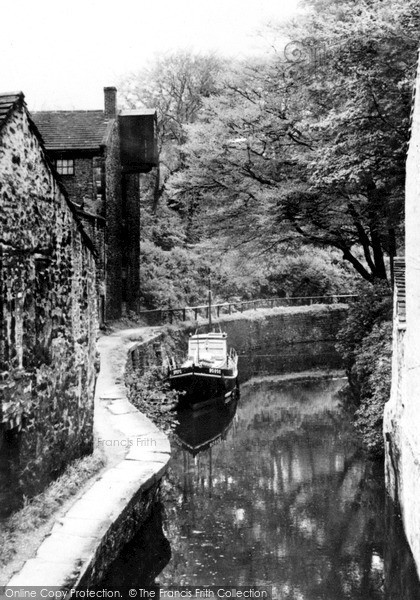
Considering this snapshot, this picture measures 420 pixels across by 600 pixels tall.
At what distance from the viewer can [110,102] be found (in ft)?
94.1

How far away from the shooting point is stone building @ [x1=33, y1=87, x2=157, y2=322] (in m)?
26.8

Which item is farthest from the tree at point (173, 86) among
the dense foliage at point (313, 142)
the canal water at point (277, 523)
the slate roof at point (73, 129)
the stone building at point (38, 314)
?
the stone building at point (38, 314)

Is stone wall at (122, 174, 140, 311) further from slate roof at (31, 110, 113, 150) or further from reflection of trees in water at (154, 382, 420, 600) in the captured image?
reflection of trees in water at (154, 382, 420, 600)

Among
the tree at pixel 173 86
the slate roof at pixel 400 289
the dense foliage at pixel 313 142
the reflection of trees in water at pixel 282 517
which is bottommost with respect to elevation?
the reflection of trees in water at pixel 282 517

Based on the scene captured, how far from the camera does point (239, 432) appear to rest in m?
19.4

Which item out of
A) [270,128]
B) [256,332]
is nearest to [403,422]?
[270,128]

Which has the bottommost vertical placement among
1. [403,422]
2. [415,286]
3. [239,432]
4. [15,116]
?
[239,432]

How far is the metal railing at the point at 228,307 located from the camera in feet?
99.9

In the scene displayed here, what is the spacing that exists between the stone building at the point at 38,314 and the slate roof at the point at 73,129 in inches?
695

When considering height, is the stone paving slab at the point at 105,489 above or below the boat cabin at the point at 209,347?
below

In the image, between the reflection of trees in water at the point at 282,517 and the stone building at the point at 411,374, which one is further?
the reflection of trees in water at the point at 282,517

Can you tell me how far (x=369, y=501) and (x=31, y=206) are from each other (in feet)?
27.8

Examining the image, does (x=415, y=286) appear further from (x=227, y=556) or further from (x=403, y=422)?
(x=227, y=556)

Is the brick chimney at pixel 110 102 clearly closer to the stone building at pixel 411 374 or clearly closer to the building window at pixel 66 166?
the building window at pixel 66 166
